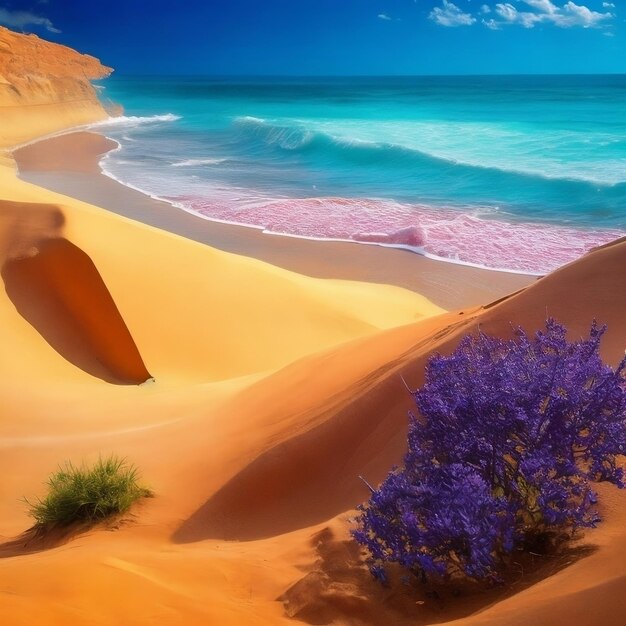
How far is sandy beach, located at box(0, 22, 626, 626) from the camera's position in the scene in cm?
284

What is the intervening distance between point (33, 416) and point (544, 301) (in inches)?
190

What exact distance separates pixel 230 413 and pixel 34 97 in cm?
4747

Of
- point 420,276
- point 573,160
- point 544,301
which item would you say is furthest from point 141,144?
point 544,301

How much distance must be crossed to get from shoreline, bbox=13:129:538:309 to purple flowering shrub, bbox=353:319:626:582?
8.88 metres

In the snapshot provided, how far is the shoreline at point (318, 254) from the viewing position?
12.8m

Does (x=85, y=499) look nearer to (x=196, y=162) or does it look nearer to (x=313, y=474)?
(x=313, y=474)

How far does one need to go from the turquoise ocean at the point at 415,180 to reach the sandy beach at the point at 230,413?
120 inches

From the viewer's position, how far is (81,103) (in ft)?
166

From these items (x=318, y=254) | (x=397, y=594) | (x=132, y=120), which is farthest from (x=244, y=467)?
(x=132, y=120)

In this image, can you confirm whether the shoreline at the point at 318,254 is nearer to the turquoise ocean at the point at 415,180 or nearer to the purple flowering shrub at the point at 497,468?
the turquoise ocean at the point at 415,180

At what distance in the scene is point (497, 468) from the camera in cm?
301

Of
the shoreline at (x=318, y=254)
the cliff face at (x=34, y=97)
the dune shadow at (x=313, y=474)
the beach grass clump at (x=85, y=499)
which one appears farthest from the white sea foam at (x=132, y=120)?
the dune shadow at (x=313, y=474)

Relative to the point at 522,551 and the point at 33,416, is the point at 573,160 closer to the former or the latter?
the point at 33,416

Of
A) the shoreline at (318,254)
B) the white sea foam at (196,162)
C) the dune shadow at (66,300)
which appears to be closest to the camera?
the dune shadow at (66,300)
